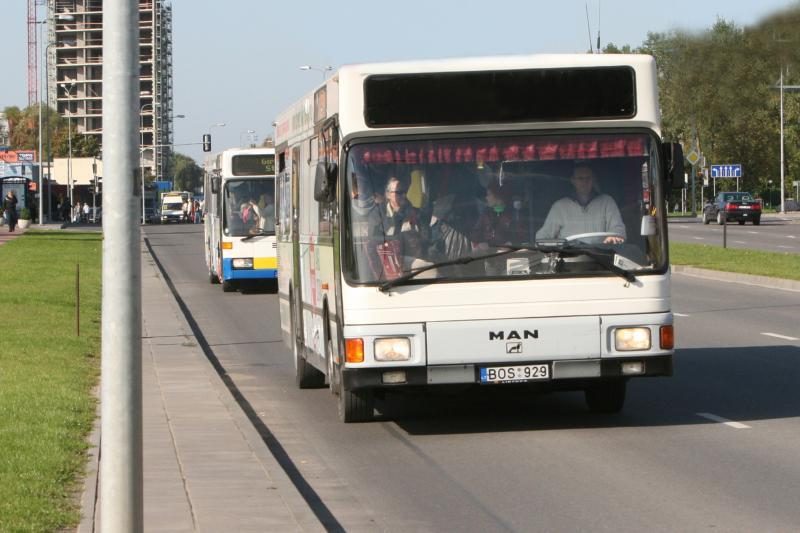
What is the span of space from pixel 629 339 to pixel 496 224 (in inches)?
49.4

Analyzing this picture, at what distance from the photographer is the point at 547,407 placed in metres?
12.9

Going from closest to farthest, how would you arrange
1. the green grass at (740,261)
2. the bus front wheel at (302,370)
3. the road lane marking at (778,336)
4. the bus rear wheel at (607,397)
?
1. the bus rear wheel at (607,397)
2. the bus front wheel at (302,370)
3. the road lane marking at (778,336)
4. the green grass at (740,261)

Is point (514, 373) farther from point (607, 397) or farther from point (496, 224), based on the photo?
point (607, 397)

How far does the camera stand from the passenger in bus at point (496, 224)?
10.9m

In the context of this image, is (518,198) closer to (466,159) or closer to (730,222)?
(466,159)

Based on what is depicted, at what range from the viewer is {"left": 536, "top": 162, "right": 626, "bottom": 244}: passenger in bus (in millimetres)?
10969

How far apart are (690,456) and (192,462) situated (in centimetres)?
323

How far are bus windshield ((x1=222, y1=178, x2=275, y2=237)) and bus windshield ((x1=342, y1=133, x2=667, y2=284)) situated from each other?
19.6 metres

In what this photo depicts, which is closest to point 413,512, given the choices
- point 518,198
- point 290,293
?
point 518,198

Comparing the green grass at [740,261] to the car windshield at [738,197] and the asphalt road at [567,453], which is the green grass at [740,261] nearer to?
the asphalt road at [567,453]

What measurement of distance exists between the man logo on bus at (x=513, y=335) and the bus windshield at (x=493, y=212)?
40cm

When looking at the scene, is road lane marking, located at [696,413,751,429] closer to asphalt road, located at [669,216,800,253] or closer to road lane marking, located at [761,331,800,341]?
road lane marking, located at [761,331,800,341]

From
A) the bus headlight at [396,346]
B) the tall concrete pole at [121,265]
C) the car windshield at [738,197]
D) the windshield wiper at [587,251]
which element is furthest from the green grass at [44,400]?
the car windshield at [738,197]

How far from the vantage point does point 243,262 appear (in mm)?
30203
